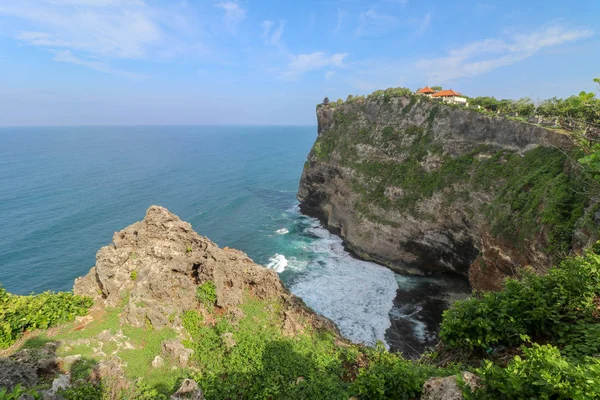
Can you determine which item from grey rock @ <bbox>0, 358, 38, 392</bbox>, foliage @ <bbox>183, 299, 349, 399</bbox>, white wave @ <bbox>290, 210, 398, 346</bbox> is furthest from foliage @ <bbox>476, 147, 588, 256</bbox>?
grey rock @ <bbox>0, 358, 38, 392</bbox>

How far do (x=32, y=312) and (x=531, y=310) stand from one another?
19.1 m

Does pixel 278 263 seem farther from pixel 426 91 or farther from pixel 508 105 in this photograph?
pixel 426 91

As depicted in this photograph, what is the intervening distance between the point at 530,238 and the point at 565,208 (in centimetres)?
329

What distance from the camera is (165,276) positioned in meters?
15.1

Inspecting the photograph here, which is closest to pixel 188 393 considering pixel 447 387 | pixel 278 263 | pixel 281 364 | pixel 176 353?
pixel 176 353

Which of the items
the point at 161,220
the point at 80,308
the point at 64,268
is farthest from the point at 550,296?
the point at 64,268

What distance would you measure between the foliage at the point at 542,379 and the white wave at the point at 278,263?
31.9m

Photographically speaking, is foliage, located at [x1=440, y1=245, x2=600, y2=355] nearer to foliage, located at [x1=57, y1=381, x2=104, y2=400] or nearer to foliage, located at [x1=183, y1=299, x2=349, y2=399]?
foliage, located at [x1=183, y1=299, x2=349, y2=399]

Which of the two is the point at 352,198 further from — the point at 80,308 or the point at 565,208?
the point at 80,308

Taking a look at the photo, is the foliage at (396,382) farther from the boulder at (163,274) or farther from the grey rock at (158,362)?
the boulder at (163,274)

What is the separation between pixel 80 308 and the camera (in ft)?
46.4

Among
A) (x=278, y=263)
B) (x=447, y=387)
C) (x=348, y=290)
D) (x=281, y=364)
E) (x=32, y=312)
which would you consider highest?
(x=447, y=387)

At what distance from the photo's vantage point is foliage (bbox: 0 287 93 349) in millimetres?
12141

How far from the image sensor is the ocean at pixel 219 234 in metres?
29.8
